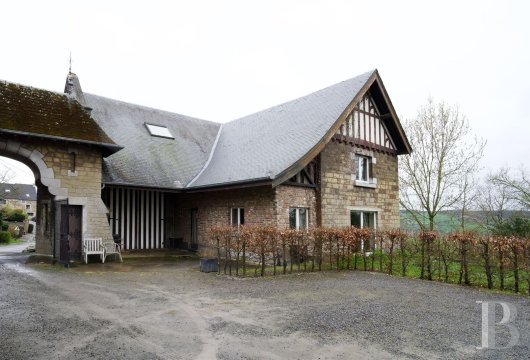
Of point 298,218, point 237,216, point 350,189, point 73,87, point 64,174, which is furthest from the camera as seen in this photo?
point 350,189

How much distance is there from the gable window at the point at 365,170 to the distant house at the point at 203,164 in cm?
4

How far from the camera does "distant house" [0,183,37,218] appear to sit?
53950 mm

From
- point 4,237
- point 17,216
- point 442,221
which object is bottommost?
point 4,237

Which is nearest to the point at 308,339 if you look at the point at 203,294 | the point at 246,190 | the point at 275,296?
the point at 275,296

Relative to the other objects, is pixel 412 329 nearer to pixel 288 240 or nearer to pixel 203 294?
pixel 203 294

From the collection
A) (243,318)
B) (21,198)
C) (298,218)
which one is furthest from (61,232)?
(21,198)

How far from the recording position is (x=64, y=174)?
12.4 meters

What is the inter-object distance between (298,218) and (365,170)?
14.7 feet

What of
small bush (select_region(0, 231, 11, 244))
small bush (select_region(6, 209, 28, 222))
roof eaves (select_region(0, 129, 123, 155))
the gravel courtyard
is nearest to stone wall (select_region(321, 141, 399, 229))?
the gravel courtyard

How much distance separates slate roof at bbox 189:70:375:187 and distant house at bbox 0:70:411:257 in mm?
67

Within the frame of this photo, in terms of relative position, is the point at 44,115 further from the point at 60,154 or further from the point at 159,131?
the point at 159,131

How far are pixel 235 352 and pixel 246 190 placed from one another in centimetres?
940

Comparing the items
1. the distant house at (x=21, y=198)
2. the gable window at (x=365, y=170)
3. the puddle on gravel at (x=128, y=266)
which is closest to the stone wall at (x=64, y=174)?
the puddle on gravel at (x=128, y=266)

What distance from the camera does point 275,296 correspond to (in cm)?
777
